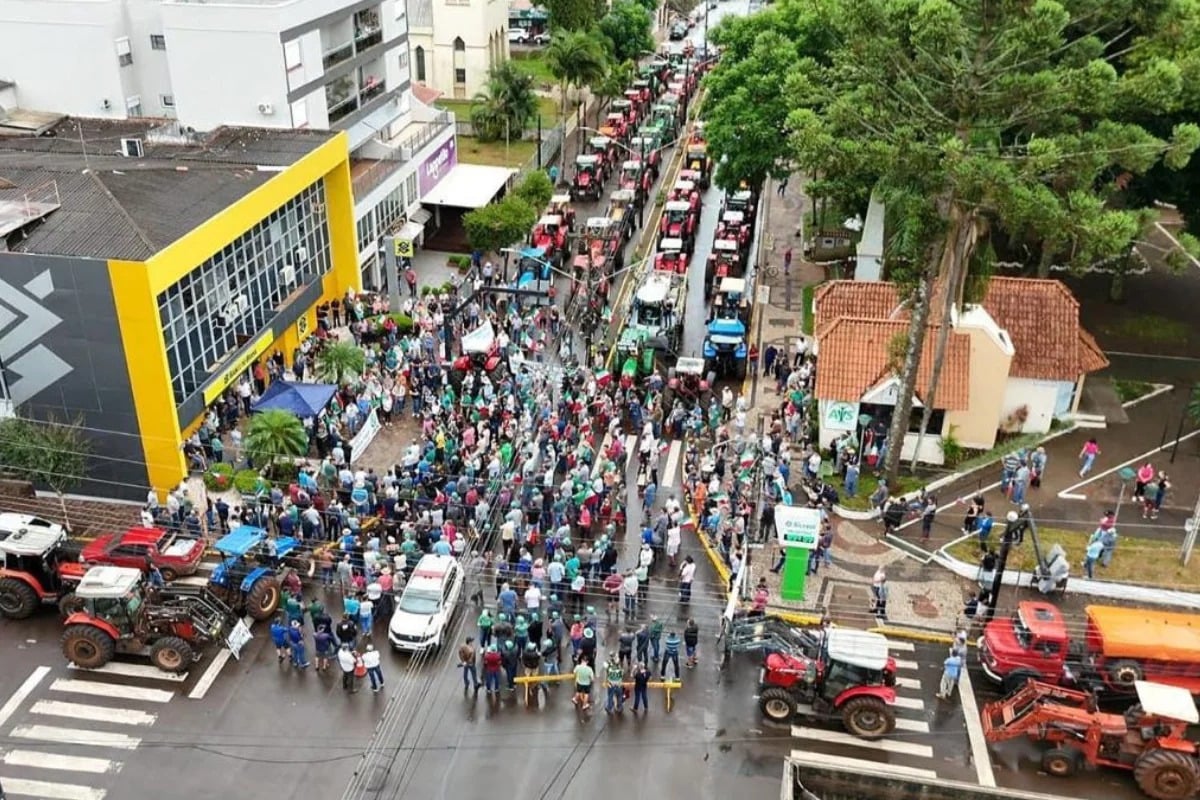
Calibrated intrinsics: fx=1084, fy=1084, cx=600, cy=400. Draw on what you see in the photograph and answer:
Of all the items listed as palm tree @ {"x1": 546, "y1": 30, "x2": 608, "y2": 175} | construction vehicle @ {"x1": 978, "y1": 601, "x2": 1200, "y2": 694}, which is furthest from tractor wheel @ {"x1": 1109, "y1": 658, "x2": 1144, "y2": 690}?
palm tree @ {"x1": 546, "y1": 30, "x2": 608, "y2": 175}

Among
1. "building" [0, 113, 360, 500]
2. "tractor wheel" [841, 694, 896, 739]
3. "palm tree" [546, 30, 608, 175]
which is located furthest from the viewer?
"palm tree" [546, 30, 608, 175]

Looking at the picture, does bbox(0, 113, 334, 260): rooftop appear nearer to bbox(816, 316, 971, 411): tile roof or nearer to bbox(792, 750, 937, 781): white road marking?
bbox(816, 316, 971, 411): tile roof

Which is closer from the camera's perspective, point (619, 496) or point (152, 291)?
point (152, 291)

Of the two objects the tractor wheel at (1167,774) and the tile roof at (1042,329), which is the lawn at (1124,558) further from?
the tractor wheel at (1167,774)

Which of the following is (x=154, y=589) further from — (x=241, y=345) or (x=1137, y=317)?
(x=1137, y=317)

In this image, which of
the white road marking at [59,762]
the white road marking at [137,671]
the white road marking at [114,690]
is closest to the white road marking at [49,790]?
the white road marking at [59,762]

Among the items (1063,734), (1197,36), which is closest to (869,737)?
(1063,734)
